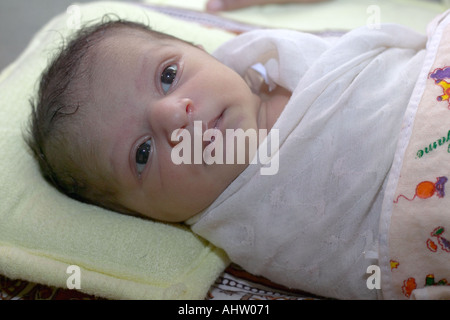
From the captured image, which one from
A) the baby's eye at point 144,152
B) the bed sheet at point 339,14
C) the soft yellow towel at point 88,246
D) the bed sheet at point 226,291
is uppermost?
the bed sheet at point 339,14

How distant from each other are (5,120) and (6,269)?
0.33 m

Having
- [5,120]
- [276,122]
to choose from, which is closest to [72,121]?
[5,120]

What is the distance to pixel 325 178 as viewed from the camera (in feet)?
2.80

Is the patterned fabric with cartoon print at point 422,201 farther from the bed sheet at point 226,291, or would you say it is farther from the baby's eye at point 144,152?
the baby's eye at point 144,152

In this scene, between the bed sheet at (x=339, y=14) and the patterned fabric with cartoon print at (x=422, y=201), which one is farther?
the bed sheet at (x=339, y=14)

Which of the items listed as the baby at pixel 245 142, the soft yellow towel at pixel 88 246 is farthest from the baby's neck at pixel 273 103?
the soft yellow towel at pixel 88 246

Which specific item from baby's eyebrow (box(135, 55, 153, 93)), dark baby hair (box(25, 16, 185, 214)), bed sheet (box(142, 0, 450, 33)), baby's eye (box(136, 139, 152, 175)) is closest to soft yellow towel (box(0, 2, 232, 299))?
dark baby hair (box(25, 16, 185, 214))

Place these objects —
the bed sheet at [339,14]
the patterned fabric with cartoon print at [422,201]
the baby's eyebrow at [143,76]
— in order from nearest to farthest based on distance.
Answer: the patterned fabric with cartoon print at [422,201] → the baby's eyebrow at [143,76] → the bed sheet at [339,14]

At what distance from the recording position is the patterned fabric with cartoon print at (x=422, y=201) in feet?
2.55

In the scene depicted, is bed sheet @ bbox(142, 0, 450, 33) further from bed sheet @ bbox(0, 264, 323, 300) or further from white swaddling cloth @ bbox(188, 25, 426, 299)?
bed sheet @ bbox(0, 264, 323, 300)

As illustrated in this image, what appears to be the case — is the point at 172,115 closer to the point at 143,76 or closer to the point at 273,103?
the point at 143,76

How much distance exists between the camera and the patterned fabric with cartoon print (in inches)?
30.6

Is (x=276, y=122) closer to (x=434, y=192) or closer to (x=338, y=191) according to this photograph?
(x=338, y=191)

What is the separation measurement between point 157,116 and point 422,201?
448 mm
